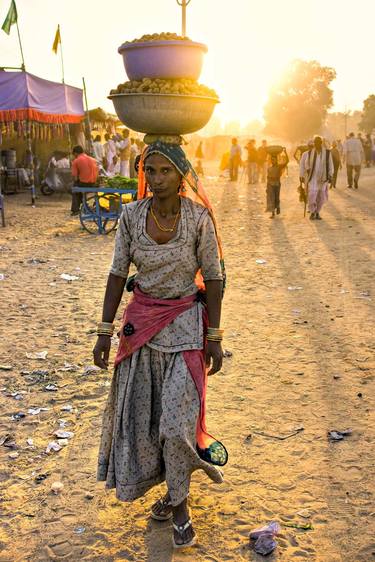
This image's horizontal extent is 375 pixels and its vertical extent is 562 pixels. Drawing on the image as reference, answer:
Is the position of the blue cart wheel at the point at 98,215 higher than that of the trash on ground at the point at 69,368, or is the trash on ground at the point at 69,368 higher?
the blue cart wheel at the point at 98,215

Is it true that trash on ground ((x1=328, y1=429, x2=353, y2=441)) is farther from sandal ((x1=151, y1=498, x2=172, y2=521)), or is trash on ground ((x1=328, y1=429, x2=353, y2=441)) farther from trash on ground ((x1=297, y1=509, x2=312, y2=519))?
sandal ((x1=151, y1=498, x2=172, y2=521))

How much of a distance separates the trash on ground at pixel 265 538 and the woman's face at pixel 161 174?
161 centimetres

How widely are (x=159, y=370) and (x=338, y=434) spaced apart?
153 centimetres

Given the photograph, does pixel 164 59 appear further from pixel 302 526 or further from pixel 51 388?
pixel 51 388

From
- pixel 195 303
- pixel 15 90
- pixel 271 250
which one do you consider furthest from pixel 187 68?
pixel 15 90

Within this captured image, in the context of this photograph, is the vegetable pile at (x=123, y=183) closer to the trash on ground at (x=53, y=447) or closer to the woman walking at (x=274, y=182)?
the woman walking at (x=274, y=182)

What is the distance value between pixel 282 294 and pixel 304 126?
59964mm

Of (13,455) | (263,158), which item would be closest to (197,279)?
(13,455)

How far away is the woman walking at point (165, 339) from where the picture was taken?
2.70 metres

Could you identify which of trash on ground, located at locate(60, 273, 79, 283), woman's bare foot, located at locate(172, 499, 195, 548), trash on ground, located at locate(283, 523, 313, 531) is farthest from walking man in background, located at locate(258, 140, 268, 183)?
woman's bare foot, located at locate(172, 499, 195, 548)

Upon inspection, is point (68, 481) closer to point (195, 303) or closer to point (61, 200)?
point (195, 303)

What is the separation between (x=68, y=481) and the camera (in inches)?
130

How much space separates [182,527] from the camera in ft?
8.98

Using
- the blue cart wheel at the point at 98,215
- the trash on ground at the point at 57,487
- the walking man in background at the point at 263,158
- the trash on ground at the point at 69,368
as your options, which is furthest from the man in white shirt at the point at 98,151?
the trash on ground at the point at 57,487
